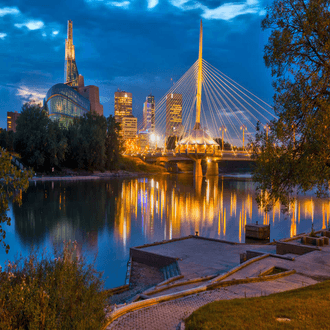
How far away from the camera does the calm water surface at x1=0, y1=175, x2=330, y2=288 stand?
57.6 feet

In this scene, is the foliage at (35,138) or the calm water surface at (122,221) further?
the foliage at (35,138)

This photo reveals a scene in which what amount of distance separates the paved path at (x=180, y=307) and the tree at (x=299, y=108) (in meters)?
3.76

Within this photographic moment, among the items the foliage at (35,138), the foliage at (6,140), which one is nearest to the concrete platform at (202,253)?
the foliage at (35,138)

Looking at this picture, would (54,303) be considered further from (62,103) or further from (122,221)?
(62,103)

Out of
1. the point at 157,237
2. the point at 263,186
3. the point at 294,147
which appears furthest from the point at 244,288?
the point at 157,237

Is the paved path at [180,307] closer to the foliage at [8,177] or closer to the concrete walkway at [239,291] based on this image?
the concrete walkway at [239,291]

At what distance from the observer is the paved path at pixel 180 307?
18.0ft

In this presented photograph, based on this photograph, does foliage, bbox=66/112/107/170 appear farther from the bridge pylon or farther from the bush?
the bush

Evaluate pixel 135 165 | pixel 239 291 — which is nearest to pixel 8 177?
pixel 239 291

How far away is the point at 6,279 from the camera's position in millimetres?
4914

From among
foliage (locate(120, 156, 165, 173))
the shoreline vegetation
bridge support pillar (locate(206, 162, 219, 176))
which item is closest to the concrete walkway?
the shoreline vegetation

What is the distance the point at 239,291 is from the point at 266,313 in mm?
2151

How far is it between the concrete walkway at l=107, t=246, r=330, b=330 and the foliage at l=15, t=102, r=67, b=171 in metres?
53.6

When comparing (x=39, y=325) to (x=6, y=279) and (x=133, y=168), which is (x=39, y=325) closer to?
(x=6, y=279)
